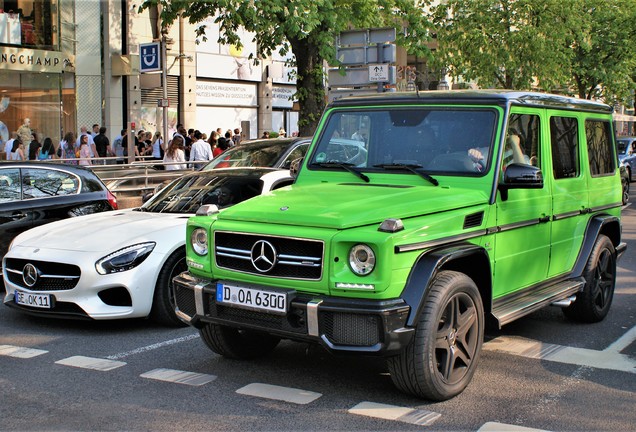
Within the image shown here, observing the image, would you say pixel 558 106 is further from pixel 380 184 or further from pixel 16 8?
pixel 16 8

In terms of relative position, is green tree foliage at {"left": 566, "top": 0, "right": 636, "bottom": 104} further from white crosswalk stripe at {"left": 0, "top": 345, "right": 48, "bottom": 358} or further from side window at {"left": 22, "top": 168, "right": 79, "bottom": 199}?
white crosswalk stripe at {"left": 0, "top": 345, "right": 48, "bottom": 358}

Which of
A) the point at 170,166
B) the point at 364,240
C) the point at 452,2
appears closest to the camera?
the point at 364,240

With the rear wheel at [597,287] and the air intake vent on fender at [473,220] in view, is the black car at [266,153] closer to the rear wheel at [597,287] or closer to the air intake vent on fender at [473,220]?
the rear wheel at [597,287]

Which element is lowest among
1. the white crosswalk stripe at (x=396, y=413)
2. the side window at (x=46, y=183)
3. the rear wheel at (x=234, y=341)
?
the white crosswalk stripe at (x=396, y=413)

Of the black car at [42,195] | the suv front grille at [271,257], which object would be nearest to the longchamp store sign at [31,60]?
the black car at [42,195]

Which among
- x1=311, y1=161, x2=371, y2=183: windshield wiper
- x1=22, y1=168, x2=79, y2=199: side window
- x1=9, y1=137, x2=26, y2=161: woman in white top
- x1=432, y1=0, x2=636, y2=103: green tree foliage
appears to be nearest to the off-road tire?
x1=311, y1=161, x2=371, y2=183: windshield wiper

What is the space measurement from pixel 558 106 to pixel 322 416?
3.61m

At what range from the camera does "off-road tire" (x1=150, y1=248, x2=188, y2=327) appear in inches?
293

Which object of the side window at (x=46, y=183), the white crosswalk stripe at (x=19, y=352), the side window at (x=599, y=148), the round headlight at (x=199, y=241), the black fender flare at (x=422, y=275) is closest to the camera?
the black fender flare at (x=422, y=275)

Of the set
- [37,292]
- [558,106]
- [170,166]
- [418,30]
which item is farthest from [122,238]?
[418,30]

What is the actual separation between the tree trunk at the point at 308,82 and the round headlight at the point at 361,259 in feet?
42.1

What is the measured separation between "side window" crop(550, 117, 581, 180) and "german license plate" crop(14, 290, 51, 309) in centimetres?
448

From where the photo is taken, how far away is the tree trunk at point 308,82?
1784cm

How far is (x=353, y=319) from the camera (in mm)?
4934
